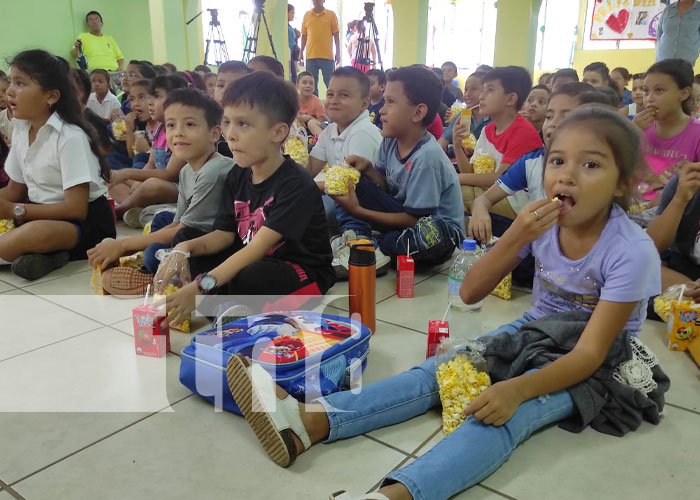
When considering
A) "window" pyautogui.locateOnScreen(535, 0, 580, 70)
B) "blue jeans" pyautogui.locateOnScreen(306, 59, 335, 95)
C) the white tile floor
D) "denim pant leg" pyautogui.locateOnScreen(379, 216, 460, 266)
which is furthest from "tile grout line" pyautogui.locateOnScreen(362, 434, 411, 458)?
"window" pyautogui.locateOnScreen(535, 0, 580, 70)

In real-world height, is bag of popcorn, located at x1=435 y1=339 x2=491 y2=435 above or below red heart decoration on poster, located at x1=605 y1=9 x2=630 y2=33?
below

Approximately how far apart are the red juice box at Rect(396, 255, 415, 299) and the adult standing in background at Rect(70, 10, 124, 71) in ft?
22.5

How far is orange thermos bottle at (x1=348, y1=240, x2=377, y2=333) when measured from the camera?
6.21 feet

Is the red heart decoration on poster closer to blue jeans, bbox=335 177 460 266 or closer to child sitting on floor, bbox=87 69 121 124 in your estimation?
child sitting on floor, bbox=87 69 121 124

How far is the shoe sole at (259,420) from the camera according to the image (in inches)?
48.1

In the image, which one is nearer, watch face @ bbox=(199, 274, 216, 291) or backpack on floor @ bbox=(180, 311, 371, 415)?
backpack on floor @ bbox=(180, 311, 371, 415)

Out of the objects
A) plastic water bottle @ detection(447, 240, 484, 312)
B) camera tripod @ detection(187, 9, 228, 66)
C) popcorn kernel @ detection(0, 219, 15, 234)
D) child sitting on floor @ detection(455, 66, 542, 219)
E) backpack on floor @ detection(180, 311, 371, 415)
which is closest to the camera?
backpack on floor @ detection(180, 311, 371, 415)

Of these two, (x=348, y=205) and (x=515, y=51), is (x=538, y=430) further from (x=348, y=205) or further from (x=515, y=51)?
(x=515, y=51)

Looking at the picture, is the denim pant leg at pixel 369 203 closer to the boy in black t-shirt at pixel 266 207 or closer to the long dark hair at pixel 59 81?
the boy in black t-shirt at pixel 266 207

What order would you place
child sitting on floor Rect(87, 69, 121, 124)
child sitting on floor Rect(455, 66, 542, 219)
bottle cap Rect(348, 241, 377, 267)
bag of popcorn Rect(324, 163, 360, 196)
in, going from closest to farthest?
1. bottle cap Rect(348, 241, 377, 267)
2. bag of popcorn Rect(324, 163, 360, 196)
3. child sitting on floor Rect(455, 66, 542, 219)
4. child sitting on floor Rect(87, 69, 121, 124)

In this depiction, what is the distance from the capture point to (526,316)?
1.60 metres

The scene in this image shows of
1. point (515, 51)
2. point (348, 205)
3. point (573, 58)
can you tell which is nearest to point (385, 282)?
point (348, 205)

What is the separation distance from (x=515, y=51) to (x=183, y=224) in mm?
8029

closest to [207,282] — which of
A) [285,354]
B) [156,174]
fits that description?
[285,354]
